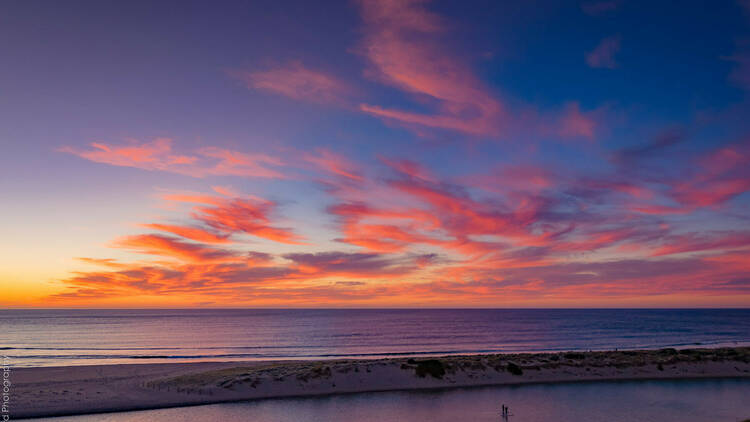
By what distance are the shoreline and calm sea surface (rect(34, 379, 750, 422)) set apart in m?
2.13

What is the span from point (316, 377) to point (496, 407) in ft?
48.5

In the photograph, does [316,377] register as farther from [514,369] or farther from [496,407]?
→ [514,369]

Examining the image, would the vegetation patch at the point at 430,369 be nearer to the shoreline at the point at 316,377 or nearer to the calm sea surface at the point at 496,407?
the shoreline at the point at 316,377

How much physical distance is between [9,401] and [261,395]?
16950 millimetres

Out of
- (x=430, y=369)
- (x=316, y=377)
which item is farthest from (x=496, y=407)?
(x=316, y=377)

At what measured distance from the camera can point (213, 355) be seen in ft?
228

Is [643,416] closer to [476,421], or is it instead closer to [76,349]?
[476,421]

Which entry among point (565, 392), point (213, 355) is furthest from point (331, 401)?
point (213, 355)

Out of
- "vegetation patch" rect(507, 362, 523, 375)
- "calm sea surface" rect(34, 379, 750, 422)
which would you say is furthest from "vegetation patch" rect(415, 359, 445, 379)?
"vegetation patch" rect(507, 362, 523, 375)

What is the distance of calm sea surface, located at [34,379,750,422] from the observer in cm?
2858

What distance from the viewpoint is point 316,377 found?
38281 millimetres

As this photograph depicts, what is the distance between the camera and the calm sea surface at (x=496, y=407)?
28578mm

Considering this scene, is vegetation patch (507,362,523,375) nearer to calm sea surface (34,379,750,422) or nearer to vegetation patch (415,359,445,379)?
calm sea surface (34,379,750,422)

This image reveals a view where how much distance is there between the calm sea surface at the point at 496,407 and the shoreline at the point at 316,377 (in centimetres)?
213
